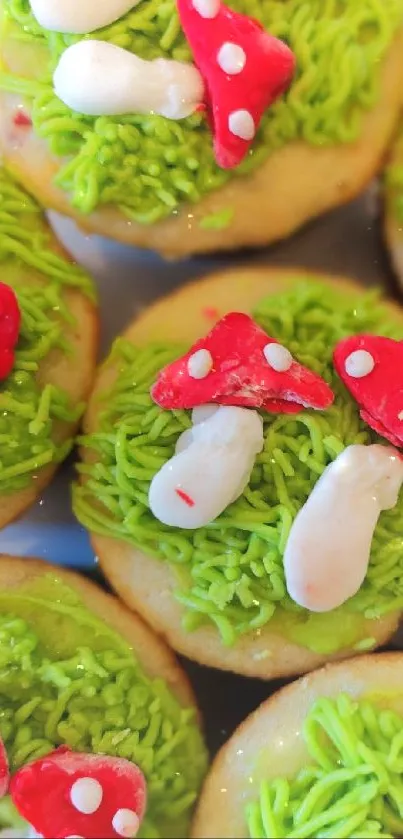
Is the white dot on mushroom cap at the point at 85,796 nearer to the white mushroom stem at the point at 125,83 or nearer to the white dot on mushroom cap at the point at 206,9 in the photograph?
the white mushroom stem at the point at 125,83

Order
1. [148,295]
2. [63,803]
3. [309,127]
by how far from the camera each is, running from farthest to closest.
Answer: [148,295] → [309,127] → [63,803]

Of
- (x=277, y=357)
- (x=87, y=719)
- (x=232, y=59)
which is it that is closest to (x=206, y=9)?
(x=232, y=59)

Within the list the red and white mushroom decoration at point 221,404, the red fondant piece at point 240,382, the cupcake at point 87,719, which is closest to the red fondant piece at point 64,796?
the cupcake at point 87,719

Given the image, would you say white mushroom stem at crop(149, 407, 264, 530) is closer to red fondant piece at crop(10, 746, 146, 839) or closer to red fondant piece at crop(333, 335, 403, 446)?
red fondant piece at crop(333, 335, 403, 446)

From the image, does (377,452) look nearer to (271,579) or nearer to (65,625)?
(271,579)

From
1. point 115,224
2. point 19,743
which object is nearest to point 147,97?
point 115,224

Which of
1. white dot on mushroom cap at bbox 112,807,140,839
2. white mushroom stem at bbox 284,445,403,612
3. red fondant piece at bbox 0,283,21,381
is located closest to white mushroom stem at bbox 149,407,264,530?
white mushroom stem at bbox 284,445,403,612

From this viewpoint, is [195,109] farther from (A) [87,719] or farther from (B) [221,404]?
(A) [87,719]
